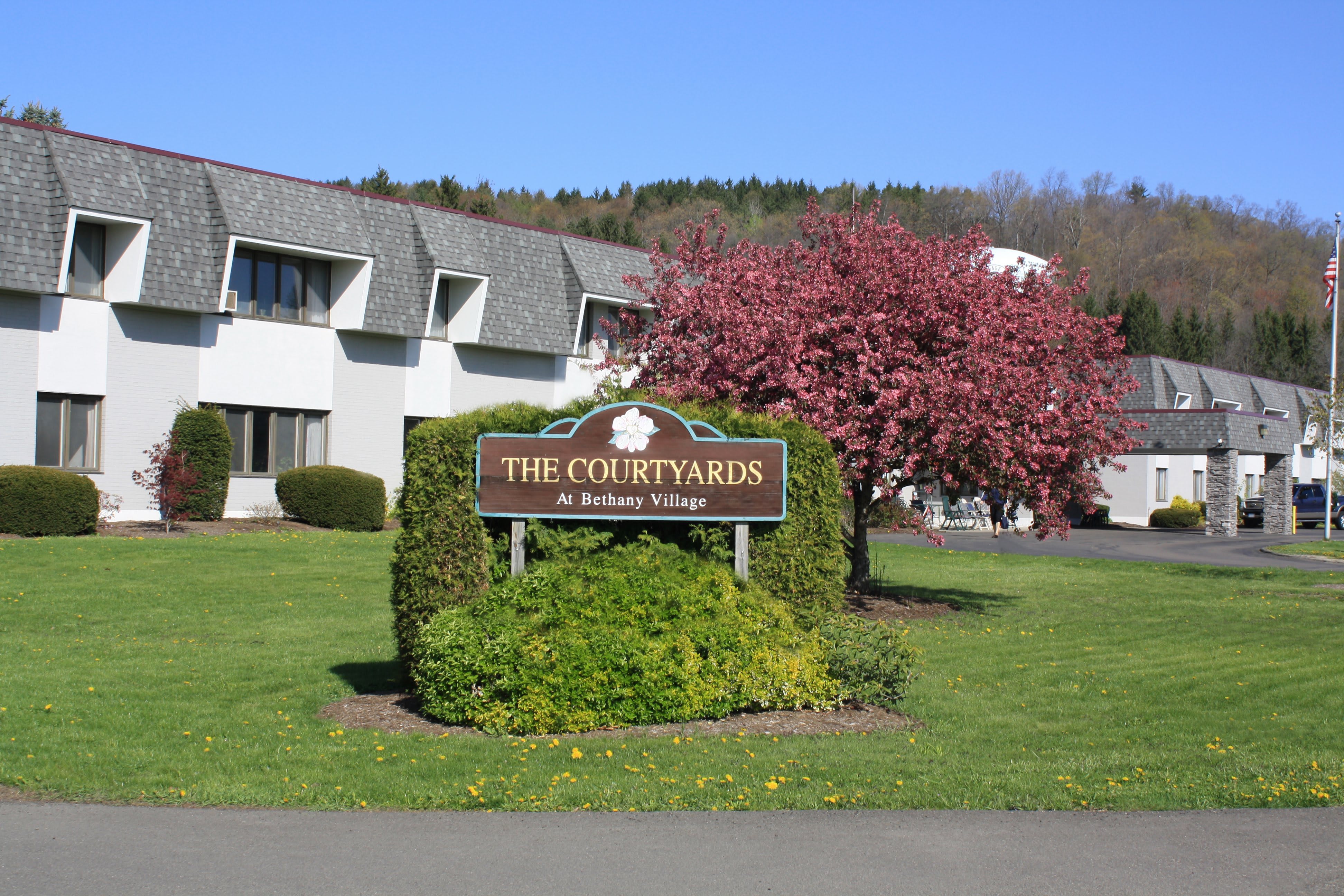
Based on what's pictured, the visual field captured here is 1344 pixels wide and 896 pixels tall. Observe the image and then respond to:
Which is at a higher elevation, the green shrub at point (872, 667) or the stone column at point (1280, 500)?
the stone column at point (1280, 500)

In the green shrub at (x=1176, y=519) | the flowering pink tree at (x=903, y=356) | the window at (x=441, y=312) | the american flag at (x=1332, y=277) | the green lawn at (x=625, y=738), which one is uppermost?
the american flag at (x=1332, y=277)

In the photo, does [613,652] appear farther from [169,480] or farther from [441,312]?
[441,312]

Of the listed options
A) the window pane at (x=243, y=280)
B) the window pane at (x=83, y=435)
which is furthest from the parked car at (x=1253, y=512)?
the window pane at (x=83, y=435)

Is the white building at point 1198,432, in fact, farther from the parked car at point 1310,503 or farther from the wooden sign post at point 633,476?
the wooden sign post at point 633,476

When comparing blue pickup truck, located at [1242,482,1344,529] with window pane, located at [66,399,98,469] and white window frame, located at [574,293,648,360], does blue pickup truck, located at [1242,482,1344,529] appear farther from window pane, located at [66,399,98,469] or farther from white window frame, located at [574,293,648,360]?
window pane, located at [66,399,98,469]

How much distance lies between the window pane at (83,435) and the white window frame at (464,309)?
8.07 meters

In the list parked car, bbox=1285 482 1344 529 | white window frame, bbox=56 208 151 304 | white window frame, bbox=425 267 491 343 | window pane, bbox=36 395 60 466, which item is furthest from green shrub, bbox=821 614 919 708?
parked car, bbox=1285 482 1344 529

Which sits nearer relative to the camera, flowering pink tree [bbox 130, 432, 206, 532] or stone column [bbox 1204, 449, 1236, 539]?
flowering pink tree [bbox 130, 432, 206, 532]

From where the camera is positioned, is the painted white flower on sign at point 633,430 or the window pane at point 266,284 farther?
the window pane at point 266,284

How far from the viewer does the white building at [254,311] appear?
2259 cm

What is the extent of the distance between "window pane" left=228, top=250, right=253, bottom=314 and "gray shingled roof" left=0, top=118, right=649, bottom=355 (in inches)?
44.3

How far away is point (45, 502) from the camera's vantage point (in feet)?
68.7

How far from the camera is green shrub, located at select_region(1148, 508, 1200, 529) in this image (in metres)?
45.6

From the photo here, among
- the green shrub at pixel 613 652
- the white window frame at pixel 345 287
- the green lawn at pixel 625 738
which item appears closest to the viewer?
the green lawn at pixel 625 738
